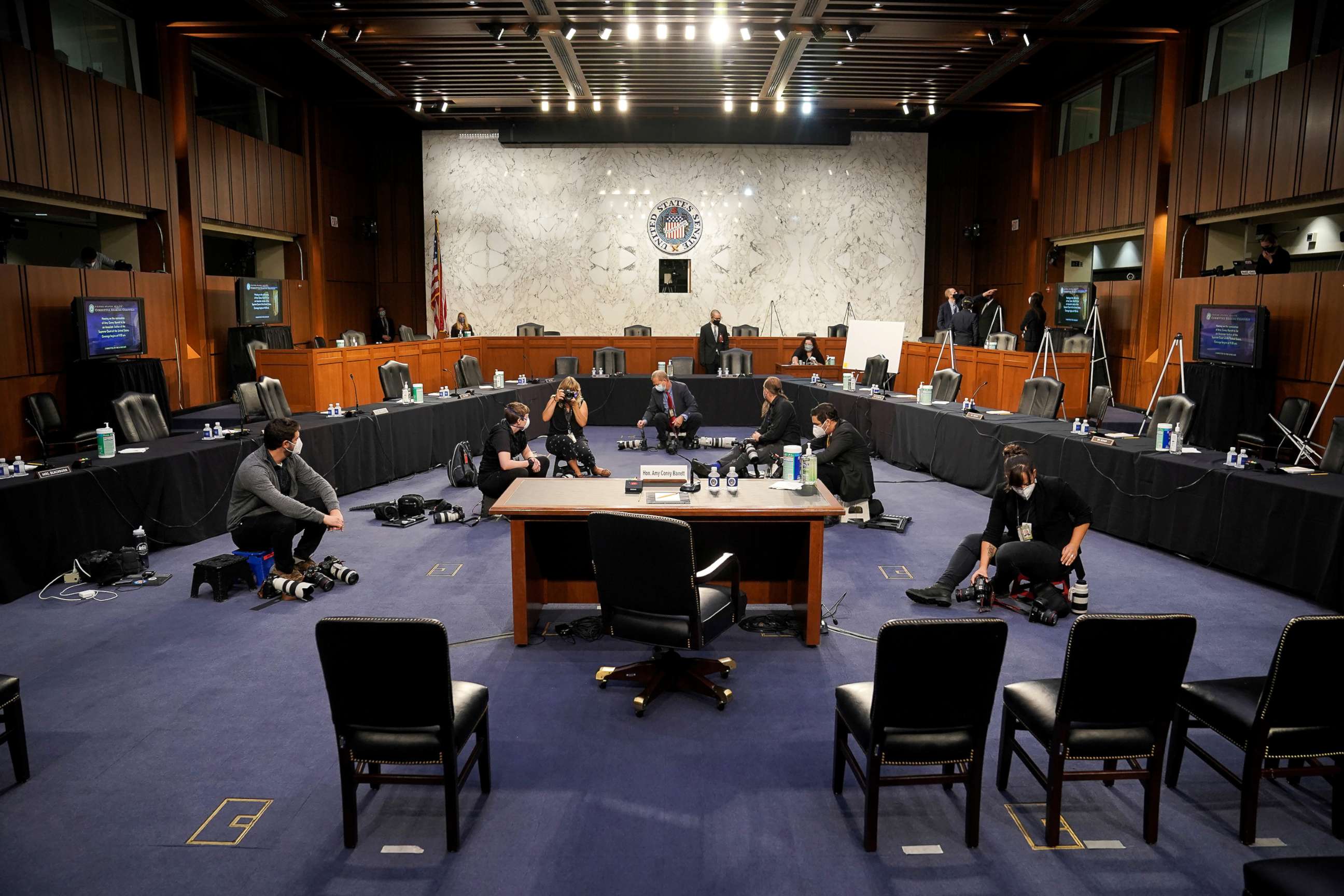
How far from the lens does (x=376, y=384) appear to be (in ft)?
39.5

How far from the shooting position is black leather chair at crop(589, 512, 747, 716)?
3.56m

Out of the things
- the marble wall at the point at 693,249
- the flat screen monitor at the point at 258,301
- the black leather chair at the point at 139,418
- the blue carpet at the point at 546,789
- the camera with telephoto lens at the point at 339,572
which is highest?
the marble wall at the point at 693,249

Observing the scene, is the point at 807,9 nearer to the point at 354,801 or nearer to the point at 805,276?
the point at 805,276

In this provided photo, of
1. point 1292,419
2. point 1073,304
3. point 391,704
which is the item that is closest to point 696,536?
point 391,704

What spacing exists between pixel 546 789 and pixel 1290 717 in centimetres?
262

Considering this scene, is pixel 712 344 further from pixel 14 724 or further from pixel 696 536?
pixel 14 724

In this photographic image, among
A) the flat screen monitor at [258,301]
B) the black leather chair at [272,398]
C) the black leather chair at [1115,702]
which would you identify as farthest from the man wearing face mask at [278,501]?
the flat screen monitor at [258,301]

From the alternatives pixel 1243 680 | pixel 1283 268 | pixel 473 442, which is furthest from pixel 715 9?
pixel 1243 680

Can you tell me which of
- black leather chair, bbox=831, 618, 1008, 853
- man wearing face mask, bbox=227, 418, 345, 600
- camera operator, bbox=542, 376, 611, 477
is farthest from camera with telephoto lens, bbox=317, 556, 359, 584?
black leather chair, bbox=831, 618, 1008, 853

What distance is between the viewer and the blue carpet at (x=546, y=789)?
110 inches

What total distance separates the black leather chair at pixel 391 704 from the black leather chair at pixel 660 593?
0.95 meters

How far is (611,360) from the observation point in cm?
1407

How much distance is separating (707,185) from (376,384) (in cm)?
808

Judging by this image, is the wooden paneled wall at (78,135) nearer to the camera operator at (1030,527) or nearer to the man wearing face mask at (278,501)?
the man wearing face mask at (278,501)
